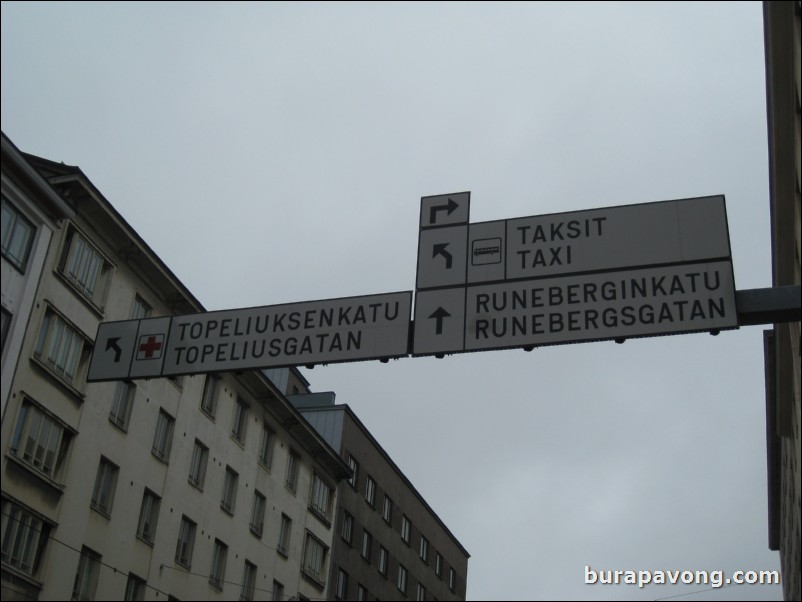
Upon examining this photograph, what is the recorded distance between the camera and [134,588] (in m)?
30.4

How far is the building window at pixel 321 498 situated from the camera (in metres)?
45.4

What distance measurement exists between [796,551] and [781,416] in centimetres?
1247

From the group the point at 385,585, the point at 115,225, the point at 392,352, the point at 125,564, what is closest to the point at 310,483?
the point at 385,585

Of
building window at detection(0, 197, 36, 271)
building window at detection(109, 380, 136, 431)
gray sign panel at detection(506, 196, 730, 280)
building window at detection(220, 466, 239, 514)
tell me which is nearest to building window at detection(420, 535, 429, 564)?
building window at detection(220, 466, 239, 514)

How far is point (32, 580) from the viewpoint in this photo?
2539 cm

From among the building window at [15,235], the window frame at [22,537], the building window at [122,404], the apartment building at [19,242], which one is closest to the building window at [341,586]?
the building window at [122,404]

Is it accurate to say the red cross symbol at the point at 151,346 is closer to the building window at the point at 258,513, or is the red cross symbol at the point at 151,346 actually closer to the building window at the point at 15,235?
the building window at the point at 15,235

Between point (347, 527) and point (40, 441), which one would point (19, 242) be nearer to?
point (40, 441)

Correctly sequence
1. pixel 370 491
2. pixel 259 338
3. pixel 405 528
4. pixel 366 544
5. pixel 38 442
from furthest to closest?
pixel 405 528, pixel 370 491, pixel 366 544, pixel 38 442, pixel 259 338

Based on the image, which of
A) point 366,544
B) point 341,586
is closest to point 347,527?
point 366,544

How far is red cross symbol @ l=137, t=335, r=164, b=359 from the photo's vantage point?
46.1 feet

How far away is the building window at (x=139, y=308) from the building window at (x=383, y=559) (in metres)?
25.6

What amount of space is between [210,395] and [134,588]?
8.32 meters

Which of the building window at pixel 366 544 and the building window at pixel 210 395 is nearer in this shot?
the building window at pixel 210 395
